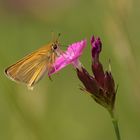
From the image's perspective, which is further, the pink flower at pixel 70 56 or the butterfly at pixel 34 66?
the butterfly at pixel 34 66

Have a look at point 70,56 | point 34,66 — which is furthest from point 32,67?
point 70,56

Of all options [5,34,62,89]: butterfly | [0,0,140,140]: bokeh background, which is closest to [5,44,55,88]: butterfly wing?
[5,34,62,89]: butterfly

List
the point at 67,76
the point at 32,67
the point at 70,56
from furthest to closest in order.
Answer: the point at 67,76 < the point at 32,67 < the point at 70,56

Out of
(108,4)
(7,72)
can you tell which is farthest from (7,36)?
(7,72)

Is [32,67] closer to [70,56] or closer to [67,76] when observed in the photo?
[70,56]

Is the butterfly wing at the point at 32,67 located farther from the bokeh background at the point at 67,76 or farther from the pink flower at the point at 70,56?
the bokeh background at the point at 67,76

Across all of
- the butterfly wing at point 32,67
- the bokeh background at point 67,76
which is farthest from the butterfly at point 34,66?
the bokeh background at point 67,76

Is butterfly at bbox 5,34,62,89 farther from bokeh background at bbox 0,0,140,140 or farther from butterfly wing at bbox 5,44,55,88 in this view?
bokeh background at bbox 0,0,140,140
